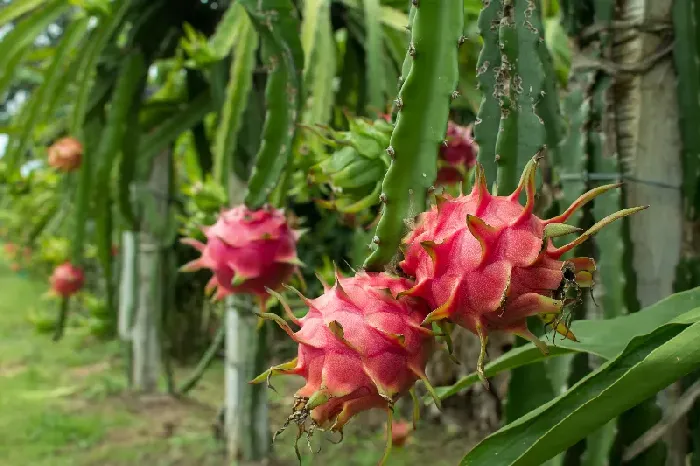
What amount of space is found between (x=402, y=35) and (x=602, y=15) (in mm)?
588

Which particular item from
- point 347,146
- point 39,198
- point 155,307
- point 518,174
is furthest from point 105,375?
point 518,174

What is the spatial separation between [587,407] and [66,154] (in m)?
1.63

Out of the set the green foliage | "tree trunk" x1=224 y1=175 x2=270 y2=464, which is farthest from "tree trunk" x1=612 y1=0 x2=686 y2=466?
"tree trunk" x1=224 y1=175 x2=270 y2=464

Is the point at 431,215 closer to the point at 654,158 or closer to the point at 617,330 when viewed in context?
the point at 617,330

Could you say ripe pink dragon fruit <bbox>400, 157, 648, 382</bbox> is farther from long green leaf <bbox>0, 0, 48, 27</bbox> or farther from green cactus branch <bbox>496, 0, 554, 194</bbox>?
long green leaf <bbox>0, 0, 48, 27</bbox>

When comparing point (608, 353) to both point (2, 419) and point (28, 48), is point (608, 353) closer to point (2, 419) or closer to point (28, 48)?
point (28, 48)

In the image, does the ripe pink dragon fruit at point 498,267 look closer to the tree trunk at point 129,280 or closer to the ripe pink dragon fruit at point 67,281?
the tree trunk at point 129,280

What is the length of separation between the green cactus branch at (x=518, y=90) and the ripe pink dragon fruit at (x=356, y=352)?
184 millimetres

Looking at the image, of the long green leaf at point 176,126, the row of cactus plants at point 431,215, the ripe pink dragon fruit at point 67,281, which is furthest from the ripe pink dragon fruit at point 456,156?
the ripe pink dragon fruit at point 67,281

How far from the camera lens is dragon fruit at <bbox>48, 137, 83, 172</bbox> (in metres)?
1.77

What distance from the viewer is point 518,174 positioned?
63 cm

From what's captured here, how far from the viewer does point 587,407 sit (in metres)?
0.48

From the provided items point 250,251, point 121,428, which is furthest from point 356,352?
point 121,428

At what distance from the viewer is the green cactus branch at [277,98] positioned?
0.87 metres
